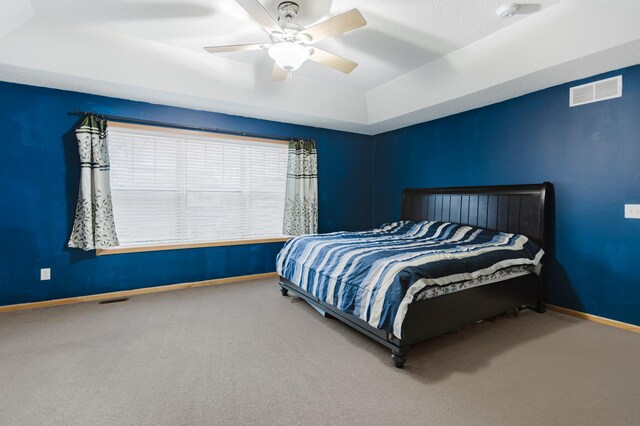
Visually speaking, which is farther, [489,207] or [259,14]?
[489,207]

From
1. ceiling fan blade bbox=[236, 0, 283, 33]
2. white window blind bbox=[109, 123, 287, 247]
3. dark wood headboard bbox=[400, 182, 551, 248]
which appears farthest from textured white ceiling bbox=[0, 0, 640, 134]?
dark wood headboard bbox=[400, 182, 551, 248]

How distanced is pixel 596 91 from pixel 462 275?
2313mm

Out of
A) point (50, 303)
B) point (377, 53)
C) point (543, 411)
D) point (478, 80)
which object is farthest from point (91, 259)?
point (478, 80)

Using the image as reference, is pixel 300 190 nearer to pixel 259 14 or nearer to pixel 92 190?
pixel 92 190

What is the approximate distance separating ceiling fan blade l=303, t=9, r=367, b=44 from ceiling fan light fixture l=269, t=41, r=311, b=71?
0.42 ft

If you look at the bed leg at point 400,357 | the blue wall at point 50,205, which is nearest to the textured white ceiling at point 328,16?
the blue wall at point 50,205

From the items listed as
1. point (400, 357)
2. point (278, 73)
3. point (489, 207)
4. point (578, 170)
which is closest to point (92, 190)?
point (278, 73)

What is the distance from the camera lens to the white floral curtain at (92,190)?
3.30 metres

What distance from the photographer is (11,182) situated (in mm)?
3137

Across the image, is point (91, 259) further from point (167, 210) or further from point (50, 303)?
point (167, 210)

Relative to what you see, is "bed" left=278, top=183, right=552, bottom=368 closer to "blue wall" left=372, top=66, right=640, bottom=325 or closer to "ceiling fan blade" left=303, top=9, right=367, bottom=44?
"blue wall" left=372, top=66, right=640, bottom=325

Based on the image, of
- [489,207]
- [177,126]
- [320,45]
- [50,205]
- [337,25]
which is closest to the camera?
[337,25]

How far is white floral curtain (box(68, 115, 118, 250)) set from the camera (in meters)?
3.30

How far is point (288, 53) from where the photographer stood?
2299 mm
